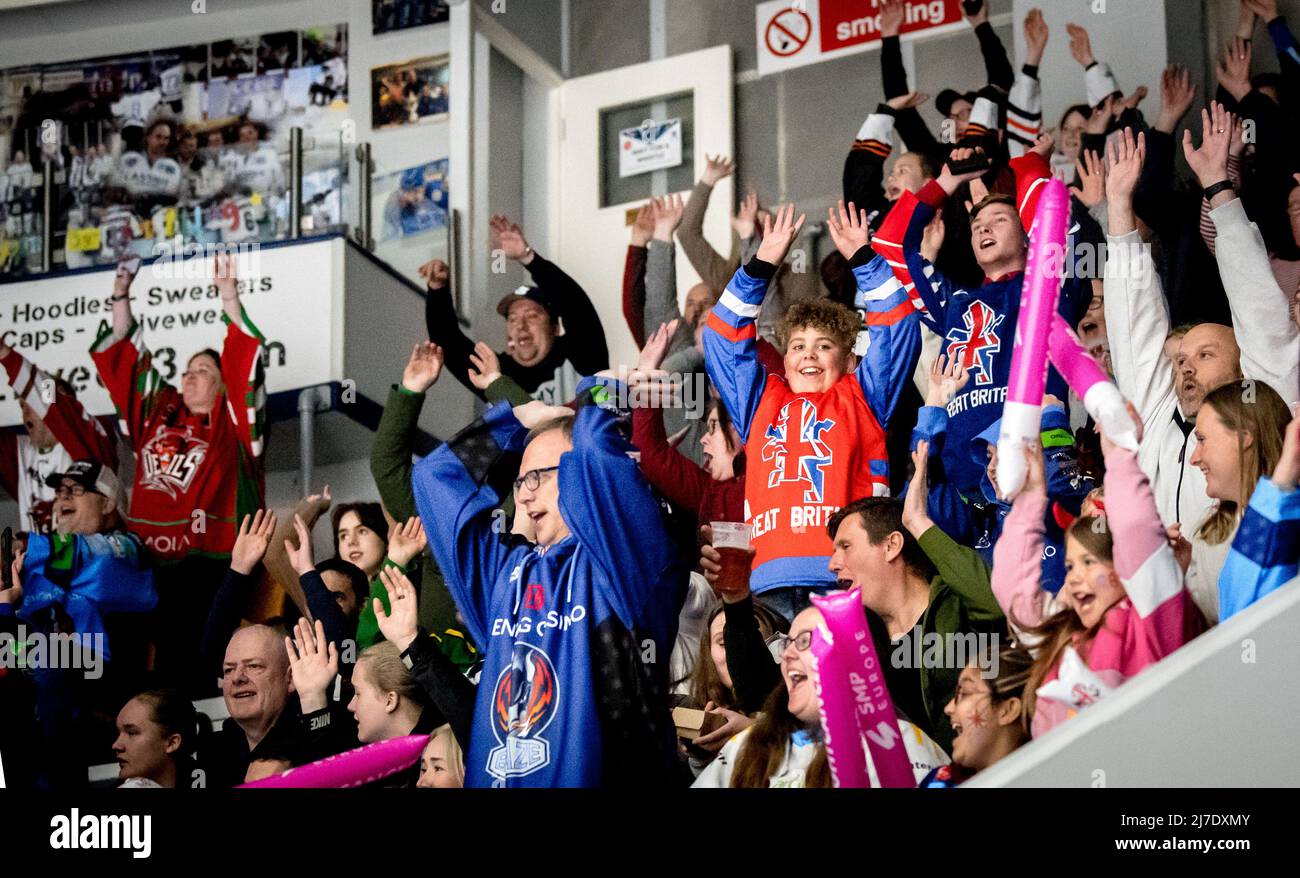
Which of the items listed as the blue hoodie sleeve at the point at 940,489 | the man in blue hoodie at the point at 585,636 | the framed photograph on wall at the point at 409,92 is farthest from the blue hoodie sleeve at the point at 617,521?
the framed photograph on wall at the point at 409,92

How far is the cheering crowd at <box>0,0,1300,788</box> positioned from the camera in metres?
3.95

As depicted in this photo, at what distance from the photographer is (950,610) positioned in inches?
160

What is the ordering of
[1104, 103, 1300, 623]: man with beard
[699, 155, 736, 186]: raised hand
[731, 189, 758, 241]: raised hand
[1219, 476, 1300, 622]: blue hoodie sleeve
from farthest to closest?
[699, 155, 736, 186]: raised hand
[731, 189, 758, 241]: raised hand
[1104, 103, 1300, 623]: man with beard
[1219, 476, 1300, 622]: blue hoodie sleeve

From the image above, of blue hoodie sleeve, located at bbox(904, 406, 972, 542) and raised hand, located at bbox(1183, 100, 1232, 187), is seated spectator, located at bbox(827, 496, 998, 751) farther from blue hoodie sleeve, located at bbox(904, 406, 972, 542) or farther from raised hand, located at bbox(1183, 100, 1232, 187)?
raised hand, located at bbox(1183, 100, 1232, 187)

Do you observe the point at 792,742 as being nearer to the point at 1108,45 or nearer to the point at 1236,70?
the point at 1236,70

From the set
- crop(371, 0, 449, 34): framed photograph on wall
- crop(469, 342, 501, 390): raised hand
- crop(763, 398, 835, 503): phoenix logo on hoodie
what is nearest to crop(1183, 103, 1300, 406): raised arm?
crop(763, 398, 835, 503): phoenix logo on hoodie

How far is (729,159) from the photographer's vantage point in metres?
6.24

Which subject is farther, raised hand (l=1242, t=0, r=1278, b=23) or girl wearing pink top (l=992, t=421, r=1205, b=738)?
raised hand (l=1242, t=0, r=1278, b=23)

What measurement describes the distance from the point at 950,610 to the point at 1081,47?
2.24 m

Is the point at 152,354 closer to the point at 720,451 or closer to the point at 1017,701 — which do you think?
the point at 720,451

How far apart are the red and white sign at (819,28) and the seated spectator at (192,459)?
1974 mm

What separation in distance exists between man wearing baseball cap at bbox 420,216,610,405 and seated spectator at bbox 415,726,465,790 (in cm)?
131
